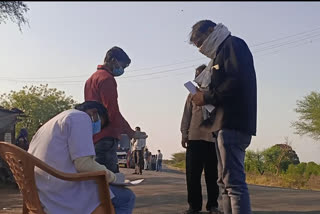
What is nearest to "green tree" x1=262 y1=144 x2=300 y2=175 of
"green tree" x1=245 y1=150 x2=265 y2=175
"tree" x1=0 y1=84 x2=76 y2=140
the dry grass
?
"green tree" x1=245 y1=150 x2=265 y2=175

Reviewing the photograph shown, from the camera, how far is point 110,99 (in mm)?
5500

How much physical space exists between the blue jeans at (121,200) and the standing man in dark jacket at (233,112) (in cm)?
90

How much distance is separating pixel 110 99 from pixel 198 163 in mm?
1419

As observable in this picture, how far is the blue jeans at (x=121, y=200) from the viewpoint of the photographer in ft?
12.7

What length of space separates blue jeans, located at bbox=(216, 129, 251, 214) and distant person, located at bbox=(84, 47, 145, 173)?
49.8 inches

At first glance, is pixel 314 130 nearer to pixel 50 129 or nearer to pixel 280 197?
pixel 280 197

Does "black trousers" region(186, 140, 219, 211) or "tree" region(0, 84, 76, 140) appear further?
"tree" region(0, 84, 76, 140)

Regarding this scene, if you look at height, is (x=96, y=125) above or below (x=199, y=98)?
below

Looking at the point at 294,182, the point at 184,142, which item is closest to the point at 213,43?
the point at 184,142

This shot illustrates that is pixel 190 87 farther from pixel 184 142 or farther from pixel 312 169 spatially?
pixel 312 169

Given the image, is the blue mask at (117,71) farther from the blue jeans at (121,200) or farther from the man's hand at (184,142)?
the blue jeans at (121,200)

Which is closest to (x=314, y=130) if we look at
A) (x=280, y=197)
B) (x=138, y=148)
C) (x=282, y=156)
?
(x=282, y=156)

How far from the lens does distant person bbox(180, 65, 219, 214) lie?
610 centimetres

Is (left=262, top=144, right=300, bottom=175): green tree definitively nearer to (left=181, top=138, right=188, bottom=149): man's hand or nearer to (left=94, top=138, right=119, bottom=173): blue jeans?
(left=181, top=138, right=188, bottom=149): man's hand
